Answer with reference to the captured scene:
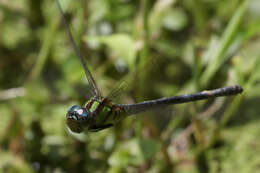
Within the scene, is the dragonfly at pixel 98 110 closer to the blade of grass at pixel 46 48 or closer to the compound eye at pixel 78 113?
the compound eye at pixel 78 113

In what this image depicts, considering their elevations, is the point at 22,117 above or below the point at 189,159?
above

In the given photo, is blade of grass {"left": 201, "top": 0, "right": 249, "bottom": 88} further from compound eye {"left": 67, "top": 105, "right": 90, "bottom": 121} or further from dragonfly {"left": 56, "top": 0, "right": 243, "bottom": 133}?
compound eye {"left": 67, "top": 105, "right": 90, "bottom": 121}

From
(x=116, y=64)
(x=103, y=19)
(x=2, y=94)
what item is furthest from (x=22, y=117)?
(x=103, y=19)

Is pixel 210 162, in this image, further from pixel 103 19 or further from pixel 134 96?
pixel 103 19

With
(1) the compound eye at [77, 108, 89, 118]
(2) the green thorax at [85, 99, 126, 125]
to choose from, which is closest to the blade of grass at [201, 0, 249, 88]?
(2) the green thorax at [85, 99, 126, 125]

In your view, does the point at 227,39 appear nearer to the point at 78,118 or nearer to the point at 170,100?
the point at 170,100

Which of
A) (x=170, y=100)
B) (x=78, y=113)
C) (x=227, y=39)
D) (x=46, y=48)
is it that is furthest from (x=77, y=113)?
(x=46, y=48)
